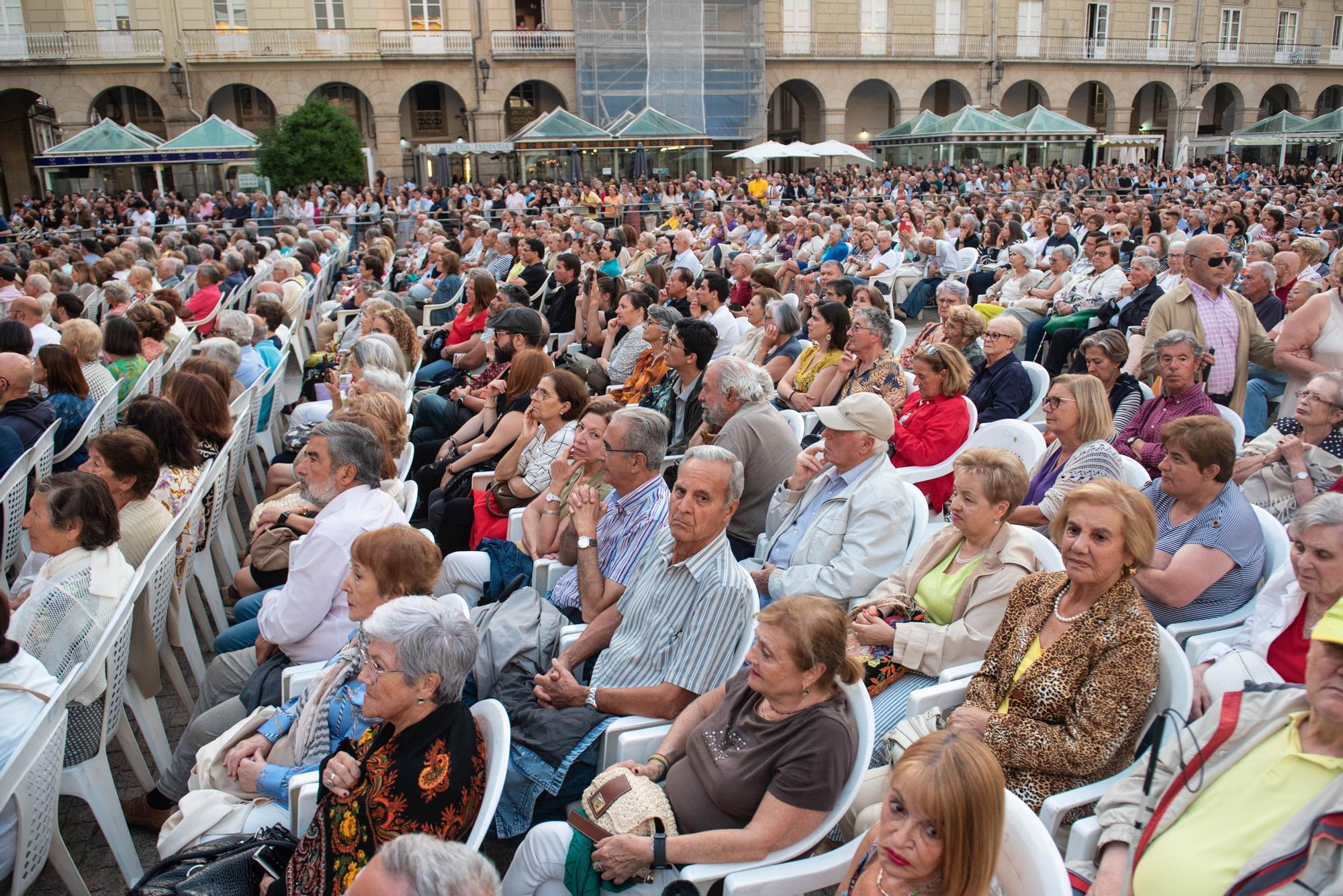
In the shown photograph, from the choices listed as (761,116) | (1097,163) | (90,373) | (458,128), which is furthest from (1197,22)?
(90,373)

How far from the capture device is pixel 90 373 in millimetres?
5848

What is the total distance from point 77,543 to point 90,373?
10.7ft

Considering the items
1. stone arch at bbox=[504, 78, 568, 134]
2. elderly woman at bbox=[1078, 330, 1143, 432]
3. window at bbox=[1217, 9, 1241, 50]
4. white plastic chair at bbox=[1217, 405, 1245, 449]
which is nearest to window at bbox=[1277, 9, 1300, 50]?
window at bbox=[1217, 9, 1241, 50]

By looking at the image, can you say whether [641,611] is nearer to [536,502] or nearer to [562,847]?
[562,847]

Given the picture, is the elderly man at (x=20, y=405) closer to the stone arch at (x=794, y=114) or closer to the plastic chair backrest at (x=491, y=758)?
the plastic chair backrest at (x=491, y=758)

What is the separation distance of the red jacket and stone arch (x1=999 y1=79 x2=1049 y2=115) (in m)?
34.9

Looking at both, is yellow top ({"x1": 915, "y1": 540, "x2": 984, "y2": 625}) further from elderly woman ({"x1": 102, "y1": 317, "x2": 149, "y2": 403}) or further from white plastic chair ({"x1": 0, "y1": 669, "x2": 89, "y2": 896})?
elderly woman ({"x1": 102, "y1": 317, "x2": 149, "y2": 403})

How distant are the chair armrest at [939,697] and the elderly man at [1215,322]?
119 inches

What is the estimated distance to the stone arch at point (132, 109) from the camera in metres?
29.3

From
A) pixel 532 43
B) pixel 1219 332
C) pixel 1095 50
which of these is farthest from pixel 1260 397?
pixel 1095 50

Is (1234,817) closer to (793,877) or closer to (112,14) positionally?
(793,877)

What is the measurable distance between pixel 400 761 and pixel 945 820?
119 cm

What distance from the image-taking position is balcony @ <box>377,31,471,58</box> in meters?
29.0

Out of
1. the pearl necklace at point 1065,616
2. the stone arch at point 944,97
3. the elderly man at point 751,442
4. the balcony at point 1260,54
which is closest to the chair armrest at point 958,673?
the pearl necklace at point 1065,616
